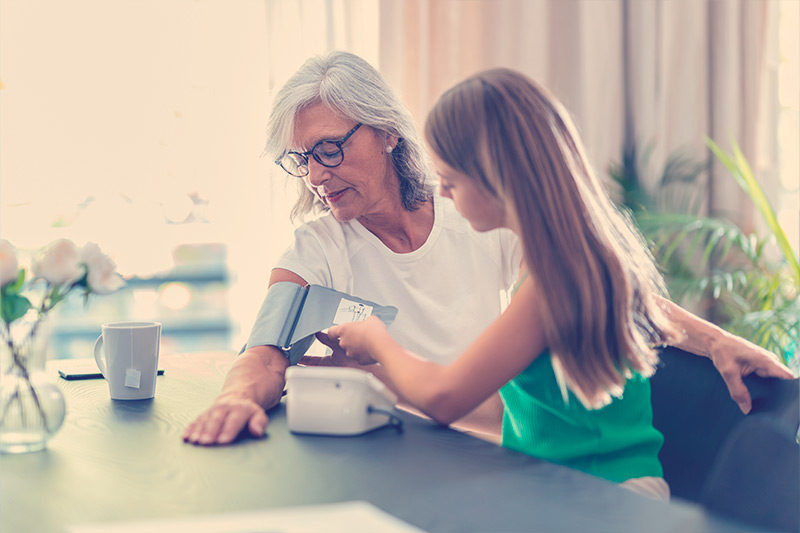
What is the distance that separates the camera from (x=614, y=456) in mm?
1181

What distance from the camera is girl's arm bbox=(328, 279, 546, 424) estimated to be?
1.06 metres

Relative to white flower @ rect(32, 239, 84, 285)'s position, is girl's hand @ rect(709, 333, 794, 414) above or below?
below

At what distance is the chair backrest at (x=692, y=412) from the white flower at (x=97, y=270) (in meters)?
0.90

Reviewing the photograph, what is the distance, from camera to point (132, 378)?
1.38 meters

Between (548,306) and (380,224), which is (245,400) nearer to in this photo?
(548,306)

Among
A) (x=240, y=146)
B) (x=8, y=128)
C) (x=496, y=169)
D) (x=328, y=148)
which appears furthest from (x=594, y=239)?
→ (x=8, y=128)

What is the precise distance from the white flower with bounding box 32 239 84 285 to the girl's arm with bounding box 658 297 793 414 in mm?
887

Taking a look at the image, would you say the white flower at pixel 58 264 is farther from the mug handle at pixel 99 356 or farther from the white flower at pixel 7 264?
the mug handle at pixel 99 356

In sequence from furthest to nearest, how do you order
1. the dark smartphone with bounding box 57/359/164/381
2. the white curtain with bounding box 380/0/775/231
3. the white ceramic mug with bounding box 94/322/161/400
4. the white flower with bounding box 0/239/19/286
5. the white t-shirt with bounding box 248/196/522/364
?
1. the white curtain with bounding box 380/0/775/231
2. the white t-shirt with bounding box 248/196/522/364
3. the dark smartphone with bounding box 57/359/164/381
4. the white ceramic mug with bounding box 94/322/161/400
5. the white flower with bounding box 0/239/19/286

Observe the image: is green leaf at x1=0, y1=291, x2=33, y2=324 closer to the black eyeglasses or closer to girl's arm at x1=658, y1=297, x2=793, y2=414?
the black eyeglasses

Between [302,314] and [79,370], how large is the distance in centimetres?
56

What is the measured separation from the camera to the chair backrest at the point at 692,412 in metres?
1.18

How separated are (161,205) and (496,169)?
201 centimetres

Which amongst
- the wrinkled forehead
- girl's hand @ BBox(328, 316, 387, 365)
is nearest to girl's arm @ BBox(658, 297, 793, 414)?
girl's hand @ BBox(328, 316, 387, 365)
